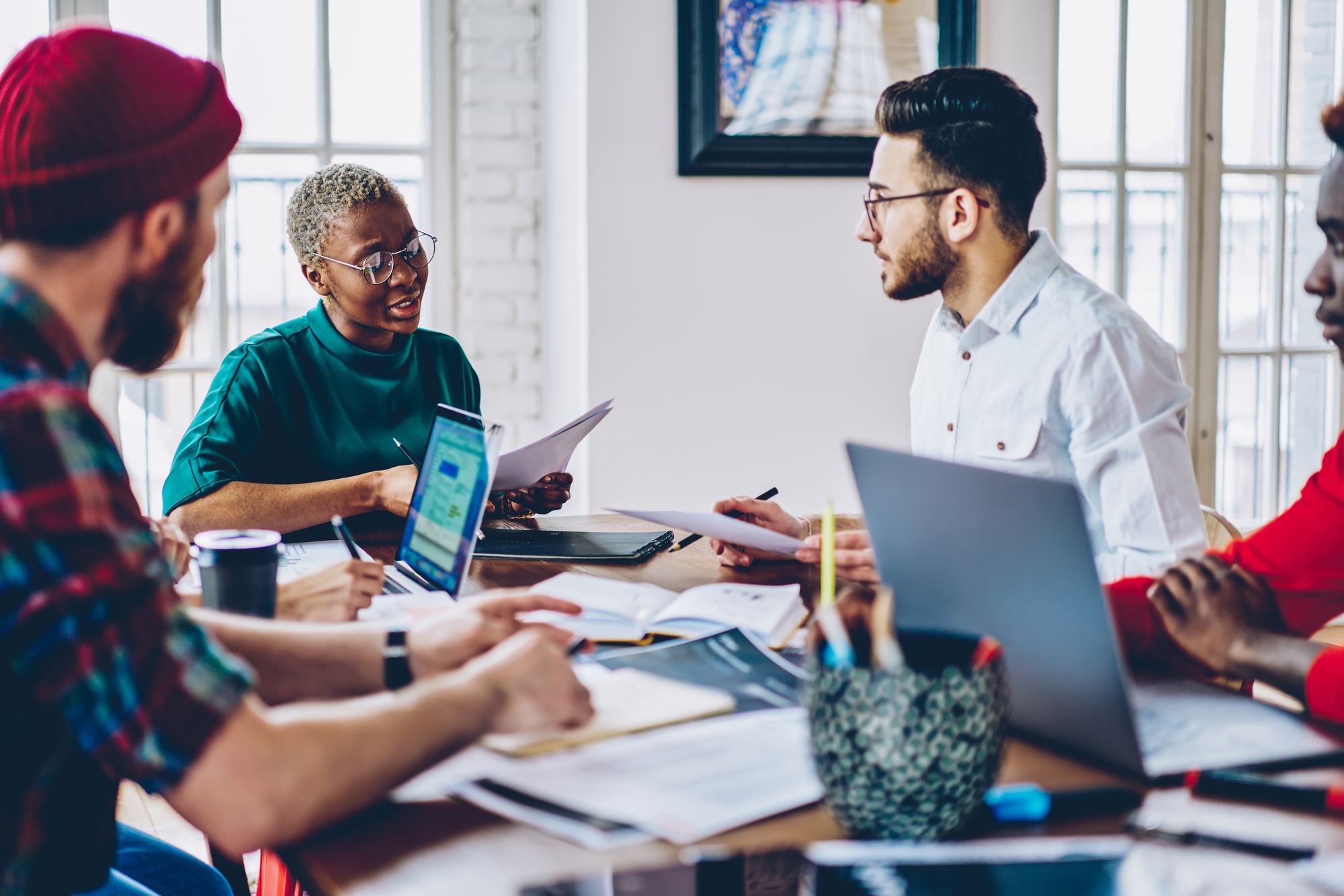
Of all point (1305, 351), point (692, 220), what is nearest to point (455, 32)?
point (692, 220)

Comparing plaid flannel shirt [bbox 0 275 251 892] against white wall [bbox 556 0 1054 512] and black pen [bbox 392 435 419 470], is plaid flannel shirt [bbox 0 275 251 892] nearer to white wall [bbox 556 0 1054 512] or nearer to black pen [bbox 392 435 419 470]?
black pen [bbox 392 435 419 470]

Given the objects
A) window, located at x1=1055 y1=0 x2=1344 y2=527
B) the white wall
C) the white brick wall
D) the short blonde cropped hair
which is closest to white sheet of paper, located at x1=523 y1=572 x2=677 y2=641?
the short blonde cropped hair

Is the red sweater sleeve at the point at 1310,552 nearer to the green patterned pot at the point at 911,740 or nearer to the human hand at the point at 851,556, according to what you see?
the human hand at the point at 851,556

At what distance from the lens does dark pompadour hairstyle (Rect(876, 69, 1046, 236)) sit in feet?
6.47

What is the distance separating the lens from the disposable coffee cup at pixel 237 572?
121 cm

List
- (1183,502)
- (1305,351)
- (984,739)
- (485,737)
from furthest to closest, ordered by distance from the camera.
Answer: (1305,351)
(1183,502)
(485,737)
(984,739)

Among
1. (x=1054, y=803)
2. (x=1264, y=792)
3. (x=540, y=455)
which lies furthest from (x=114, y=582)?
(x=540, y=455)

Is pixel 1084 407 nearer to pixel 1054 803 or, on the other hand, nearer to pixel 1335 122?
pixel 1335 122

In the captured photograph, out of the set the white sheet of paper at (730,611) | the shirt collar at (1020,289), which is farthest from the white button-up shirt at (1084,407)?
the white sheet of paper at (730,611)

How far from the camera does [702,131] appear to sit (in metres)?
3.06

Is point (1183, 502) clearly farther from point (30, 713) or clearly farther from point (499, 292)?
point (499, 292)

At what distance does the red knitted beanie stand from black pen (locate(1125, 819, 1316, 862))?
0.78m

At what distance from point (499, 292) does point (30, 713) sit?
2.78 metres

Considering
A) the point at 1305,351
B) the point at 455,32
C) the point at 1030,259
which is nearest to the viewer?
the point at 1030,259
